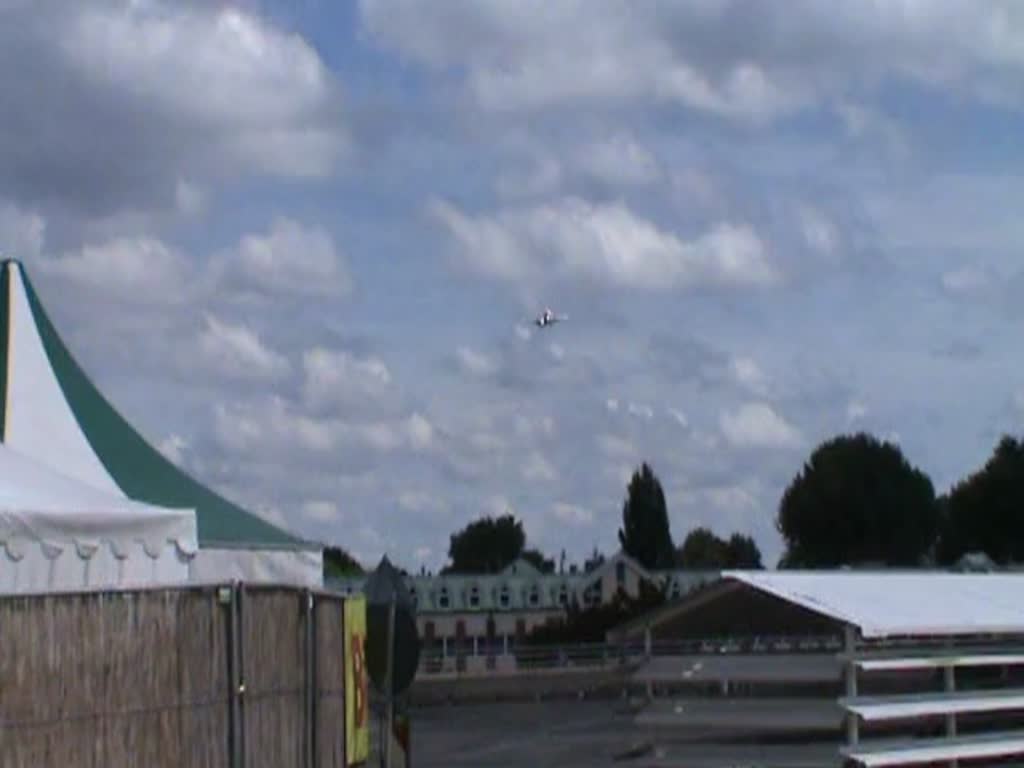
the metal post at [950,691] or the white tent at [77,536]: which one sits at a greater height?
the white tent at [77,536]

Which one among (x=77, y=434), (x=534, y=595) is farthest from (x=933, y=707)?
(x=534, y=595)

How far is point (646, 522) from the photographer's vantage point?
5236 inches

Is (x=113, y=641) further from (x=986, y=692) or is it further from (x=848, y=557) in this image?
(x=848, y=557)

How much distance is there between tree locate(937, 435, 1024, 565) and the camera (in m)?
96.3

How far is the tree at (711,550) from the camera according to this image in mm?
141975

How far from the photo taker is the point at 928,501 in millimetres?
104250

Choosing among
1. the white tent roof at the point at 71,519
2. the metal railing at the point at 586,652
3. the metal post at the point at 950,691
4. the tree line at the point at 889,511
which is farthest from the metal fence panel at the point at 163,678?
the tree line at the point at 889,511

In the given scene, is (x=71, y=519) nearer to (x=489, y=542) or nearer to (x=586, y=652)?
(x=586, y=652)

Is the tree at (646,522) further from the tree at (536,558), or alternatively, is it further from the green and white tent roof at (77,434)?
the green and white tent roof at (77,434)

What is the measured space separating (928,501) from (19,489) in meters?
90.4

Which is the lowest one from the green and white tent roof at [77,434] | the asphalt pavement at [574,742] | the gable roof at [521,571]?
the asphalt pavement at [574,742]

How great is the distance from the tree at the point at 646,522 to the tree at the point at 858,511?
27937 millimetres

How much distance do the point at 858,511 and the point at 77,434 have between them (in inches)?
3184

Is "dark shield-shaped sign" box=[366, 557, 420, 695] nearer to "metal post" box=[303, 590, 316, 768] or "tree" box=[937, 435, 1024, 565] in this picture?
"metal post" box=[303, 590, 316, 768]
